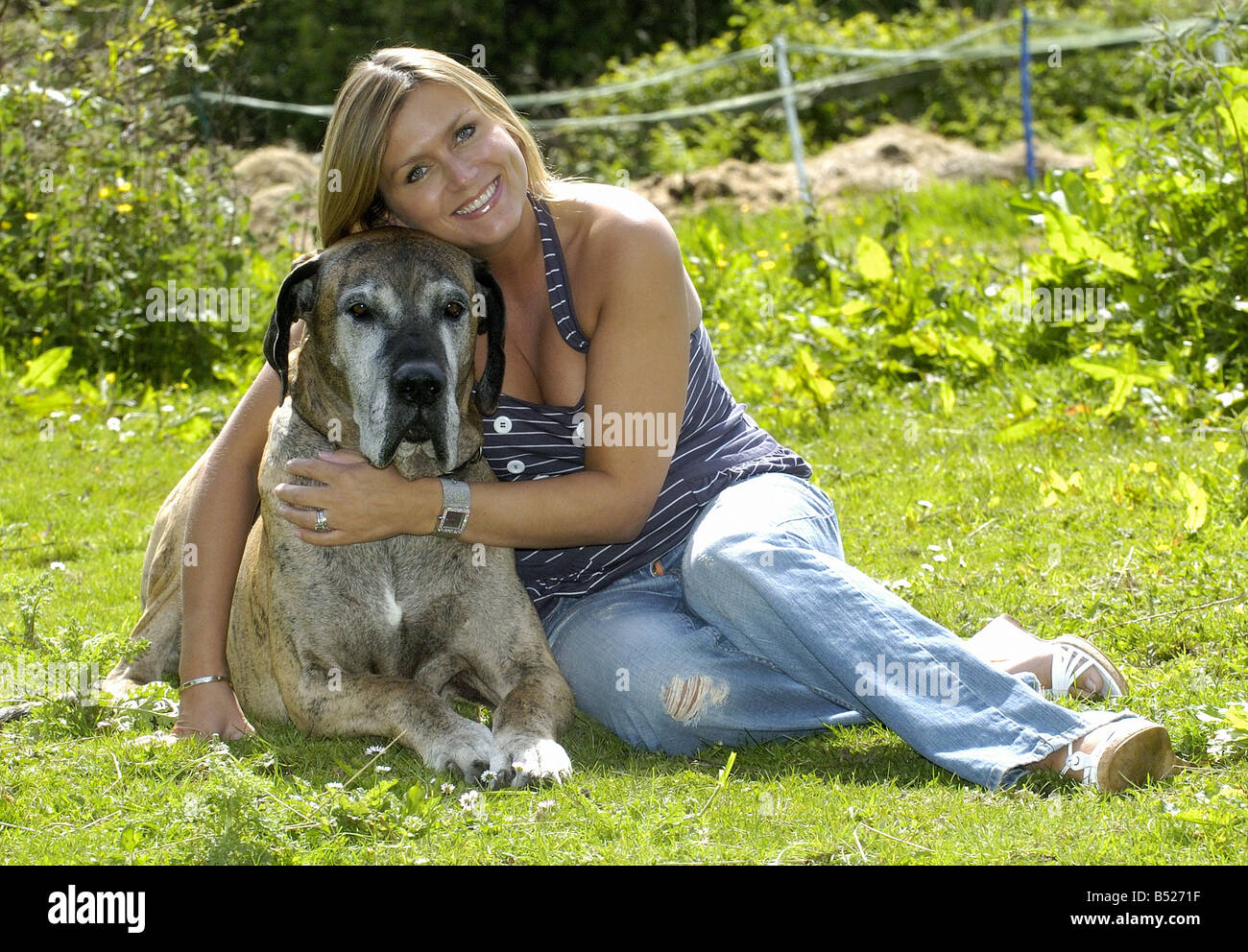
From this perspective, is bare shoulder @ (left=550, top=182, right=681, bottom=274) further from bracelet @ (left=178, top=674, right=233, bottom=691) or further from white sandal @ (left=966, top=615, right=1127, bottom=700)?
bracelet @ (left=178, top=674, right=233, bottom=691)

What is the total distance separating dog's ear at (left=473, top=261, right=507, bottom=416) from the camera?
3.62 metres

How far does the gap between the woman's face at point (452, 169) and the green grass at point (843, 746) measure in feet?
4.42

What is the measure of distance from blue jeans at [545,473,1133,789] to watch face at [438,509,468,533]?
1.64ft

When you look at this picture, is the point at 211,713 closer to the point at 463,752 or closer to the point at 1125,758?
the point at 463,752

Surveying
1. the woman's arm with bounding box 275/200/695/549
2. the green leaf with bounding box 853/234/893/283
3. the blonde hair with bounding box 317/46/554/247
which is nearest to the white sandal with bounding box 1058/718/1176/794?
the woman's arm with bounding box 275/200/695/549

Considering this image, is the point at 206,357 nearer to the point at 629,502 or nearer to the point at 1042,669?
the point at 629,502

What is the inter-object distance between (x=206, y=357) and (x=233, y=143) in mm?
2879

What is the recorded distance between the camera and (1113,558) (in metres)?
4.32

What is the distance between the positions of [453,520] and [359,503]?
0.23 meters

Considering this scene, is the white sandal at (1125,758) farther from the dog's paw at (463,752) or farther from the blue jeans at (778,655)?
the dog's paw at (463,752)

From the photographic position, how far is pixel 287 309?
3.49m
